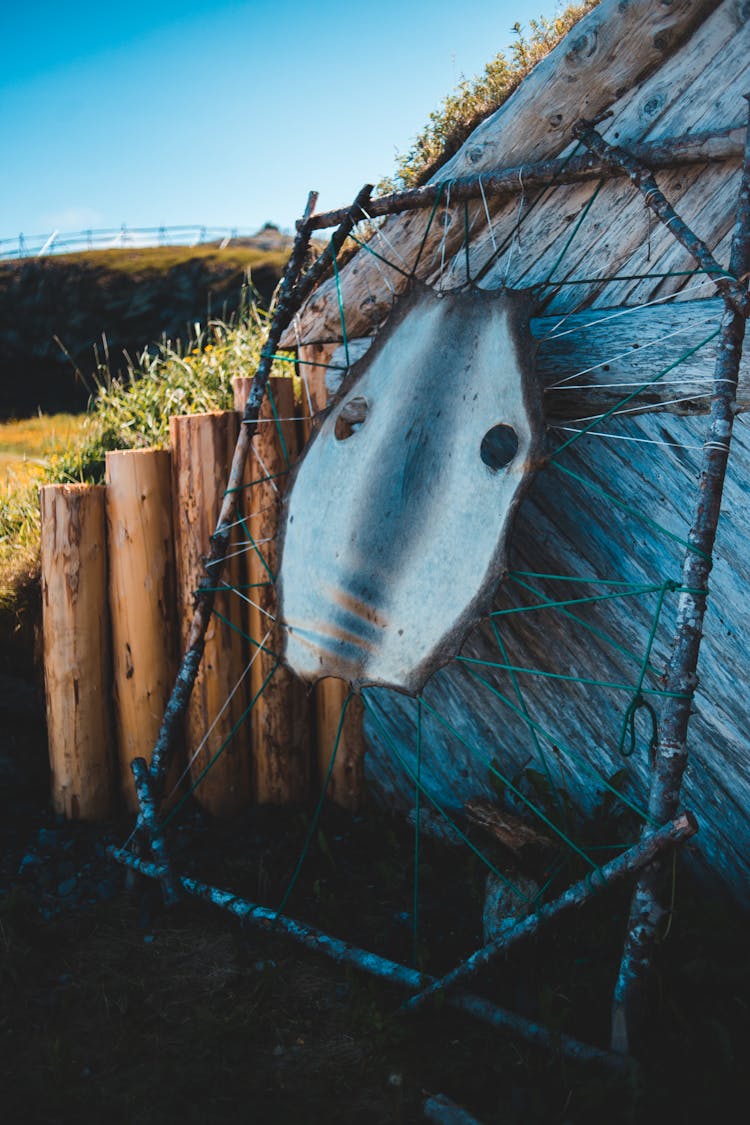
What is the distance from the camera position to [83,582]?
3.84m

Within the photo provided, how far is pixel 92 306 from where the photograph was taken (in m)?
15.2

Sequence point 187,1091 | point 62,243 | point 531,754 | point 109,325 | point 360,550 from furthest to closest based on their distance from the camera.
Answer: point 62,243, point 109,325, point 531,754, point 360,550, point 187,1091

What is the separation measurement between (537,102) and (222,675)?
2414 mm

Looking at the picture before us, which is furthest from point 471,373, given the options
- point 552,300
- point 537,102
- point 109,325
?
point 109,325

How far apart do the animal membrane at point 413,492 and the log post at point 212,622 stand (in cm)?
59

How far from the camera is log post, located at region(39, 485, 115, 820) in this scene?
12.5 ft

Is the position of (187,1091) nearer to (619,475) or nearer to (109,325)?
(619,475)

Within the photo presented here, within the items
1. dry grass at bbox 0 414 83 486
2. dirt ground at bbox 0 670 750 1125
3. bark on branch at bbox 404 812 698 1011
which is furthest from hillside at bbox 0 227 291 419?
bark on branch at bbox 404 812 698 1011

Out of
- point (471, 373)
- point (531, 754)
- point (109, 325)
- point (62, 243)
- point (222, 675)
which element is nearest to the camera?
point (471, 373)

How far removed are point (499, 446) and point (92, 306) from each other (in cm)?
1382

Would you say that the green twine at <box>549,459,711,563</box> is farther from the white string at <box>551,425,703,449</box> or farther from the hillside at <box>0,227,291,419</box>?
the hillside at <box>0,227,291,419</box>

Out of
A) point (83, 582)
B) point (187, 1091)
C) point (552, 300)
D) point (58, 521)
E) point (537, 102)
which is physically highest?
point (537, 102)

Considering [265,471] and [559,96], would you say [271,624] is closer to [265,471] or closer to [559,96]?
[265,471]

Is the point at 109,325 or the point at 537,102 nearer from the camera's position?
the point at 537,102
